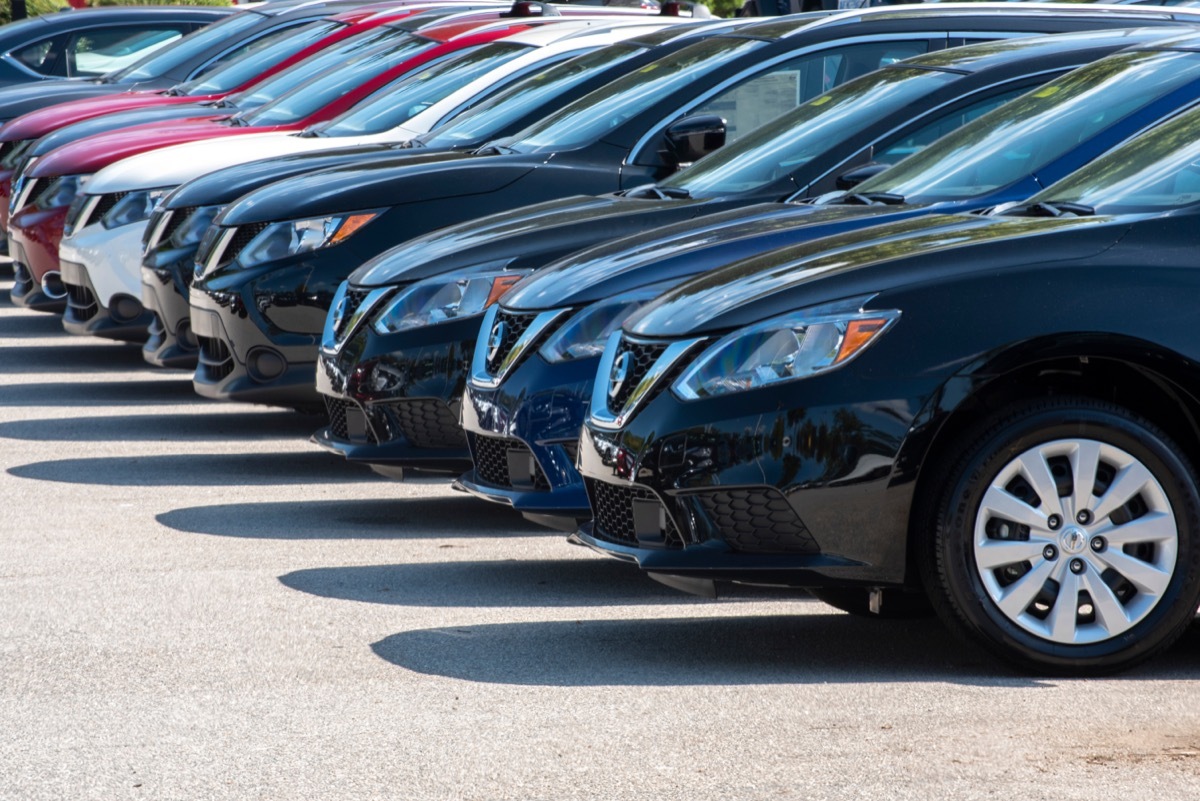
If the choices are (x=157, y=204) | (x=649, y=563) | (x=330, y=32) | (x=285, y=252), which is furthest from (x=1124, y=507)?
(x=330, y=32)

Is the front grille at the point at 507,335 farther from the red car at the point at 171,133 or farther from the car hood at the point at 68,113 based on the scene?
the car hood at the point at 68,113

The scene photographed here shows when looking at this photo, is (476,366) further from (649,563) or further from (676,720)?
(676,720)

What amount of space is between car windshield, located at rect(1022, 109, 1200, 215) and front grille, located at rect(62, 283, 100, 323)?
22.0ft

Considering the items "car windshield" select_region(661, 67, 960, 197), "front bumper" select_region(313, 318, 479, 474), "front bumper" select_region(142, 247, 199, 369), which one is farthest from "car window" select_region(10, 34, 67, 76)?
"front bumper" select_region(313, 318, 479, 474)

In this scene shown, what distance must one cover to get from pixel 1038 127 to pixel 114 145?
7430mm

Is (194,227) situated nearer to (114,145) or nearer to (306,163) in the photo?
(306,163)

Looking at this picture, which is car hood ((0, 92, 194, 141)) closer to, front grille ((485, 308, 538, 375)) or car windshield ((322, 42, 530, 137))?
car windshield ((322, 42, 530, 137))

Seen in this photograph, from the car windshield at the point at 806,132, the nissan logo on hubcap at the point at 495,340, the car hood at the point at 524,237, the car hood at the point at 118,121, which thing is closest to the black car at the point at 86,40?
the car hood at the point at 118,121

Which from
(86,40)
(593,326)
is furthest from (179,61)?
(593,326)

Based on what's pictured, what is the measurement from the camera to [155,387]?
11.5m

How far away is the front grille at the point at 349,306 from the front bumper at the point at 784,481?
8.82 feet

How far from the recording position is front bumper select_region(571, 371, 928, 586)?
5035 mm

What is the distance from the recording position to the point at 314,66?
14070 millimetres

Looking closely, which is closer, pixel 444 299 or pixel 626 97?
pixel 444 299
